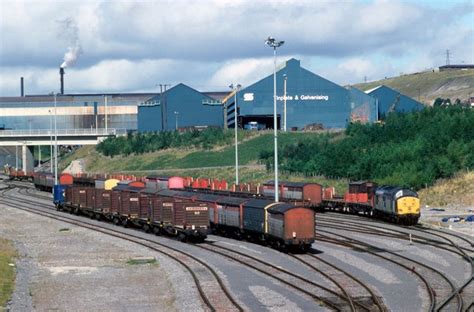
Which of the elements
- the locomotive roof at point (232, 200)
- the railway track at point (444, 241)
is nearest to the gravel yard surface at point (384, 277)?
the railway track at point (444, 241)

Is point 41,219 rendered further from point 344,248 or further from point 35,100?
point 35,100

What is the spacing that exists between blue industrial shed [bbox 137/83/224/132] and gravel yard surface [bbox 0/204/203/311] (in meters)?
91.7

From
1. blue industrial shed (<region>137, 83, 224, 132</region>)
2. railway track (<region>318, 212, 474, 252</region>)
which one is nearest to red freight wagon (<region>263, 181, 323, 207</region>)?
railway track (<region>318, 212, 474, 252</region>)

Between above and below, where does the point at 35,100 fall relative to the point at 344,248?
above

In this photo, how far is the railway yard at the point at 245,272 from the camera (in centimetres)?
2917

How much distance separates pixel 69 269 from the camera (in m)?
38.7

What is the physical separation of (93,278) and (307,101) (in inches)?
3963

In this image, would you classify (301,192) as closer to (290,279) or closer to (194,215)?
(194,215)

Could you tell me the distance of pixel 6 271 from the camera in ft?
122

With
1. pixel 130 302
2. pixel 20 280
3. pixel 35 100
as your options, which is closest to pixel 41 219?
pixel 20 280

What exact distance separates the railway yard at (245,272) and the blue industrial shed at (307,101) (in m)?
77.4

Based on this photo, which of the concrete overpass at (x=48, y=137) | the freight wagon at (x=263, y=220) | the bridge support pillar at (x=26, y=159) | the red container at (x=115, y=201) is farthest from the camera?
the bridge support pillar at (x=26, y=159)

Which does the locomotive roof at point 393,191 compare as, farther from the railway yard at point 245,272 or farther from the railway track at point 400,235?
the railway track at point 400,235

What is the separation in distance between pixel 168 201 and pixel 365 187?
22554 millimetres
